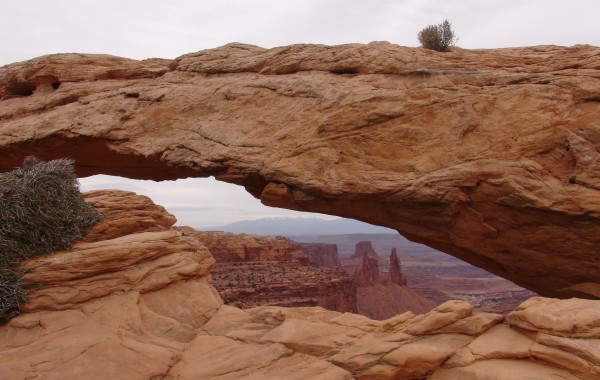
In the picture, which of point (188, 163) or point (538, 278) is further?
point (188, 163)

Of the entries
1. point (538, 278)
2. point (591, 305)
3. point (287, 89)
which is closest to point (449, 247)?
point (538, 278)

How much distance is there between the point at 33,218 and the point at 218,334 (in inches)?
184

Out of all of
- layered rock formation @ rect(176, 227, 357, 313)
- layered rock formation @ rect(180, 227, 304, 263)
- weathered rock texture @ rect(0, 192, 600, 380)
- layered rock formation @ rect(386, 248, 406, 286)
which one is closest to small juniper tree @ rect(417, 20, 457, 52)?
weathered rock texture @ rect(0, 192, 600, 380)

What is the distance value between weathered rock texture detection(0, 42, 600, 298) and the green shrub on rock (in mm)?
2201

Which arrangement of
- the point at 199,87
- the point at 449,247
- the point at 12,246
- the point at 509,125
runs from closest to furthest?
the point at 12,246 → the point at 509,125 → the point at 449,247 → the point at 199,87

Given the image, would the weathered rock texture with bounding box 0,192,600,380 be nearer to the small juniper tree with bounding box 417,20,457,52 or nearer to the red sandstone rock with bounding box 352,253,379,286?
the small juniper tree with bounding box 417,20,457,52

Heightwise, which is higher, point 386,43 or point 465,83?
point 386,43

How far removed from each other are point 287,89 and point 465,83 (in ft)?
13.8

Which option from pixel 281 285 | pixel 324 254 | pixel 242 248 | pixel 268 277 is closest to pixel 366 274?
pixel 324 254

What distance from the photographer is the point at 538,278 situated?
1086cm

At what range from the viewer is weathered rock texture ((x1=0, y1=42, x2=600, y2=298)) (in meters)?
9.68

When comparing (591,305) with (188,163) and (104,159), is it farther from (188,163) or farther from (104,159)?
(104,159)

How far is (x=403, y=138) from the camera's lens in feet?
34.6

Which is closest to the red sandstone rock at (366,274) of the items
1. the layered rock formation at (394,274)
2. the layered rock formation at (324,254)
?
the layered rock formation at (394,274)
